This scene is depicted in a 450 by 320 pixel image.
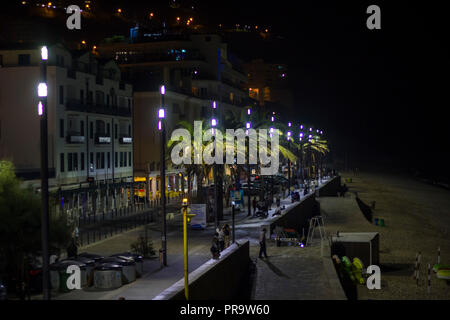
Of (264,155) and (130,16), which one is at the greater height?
(130,16)

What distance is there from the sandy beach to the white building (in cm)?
2144

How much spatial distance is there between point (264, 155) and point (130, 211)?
13206 millimetres

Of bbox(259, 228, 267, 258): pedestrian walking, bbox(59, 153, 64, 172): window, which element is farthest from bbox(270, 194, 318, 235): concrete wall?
bbox(59, 153, 64, 172): window

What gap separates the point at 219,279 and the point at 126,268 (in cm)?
417

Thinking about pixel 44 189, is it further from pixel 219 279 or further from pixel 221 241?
pixel 221 241

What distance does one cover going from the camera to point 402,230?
49188mm

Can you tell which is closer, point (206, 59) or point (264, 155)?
point (264, 155)

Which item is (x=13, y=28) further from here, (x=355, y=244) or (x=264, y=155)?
(x=355, y=244)

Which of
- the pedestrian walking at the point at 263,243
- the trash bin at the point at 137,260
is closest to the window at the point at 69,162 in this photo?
the trash bin at the point at 137,260

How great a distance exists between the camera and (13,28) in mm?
67875

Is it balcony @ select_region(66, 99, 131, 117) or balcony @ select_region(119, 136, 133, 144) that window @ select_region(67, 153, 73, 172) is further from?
balcony @ select_region(119, 136, 133, 144)

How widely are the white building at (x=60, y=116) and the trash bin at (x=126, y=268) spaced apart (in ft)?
60.8

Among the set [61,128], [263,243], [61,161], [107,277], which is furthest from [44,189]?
[61,128]
